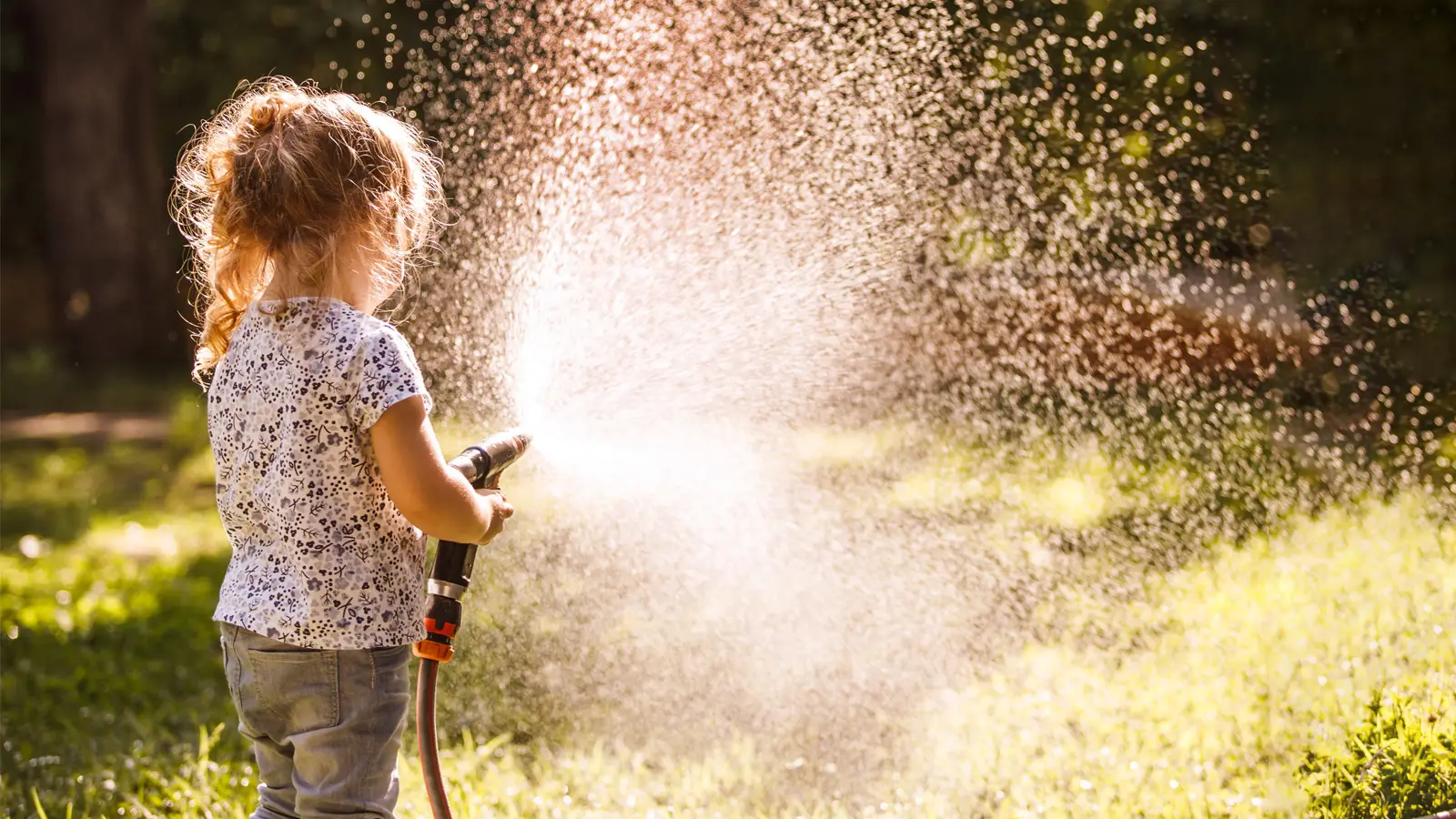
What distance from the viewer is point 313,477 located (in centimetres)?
196

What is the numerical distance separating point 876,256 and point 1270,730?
124 inches

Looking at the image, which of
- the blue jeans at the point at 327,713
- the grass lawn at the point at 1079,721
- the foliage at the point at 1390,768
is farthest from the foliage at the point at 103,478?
the foliage at the point at 1390,768

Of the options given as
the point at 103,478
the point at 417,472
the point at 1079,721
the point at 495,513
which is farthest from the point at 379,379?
the point at 103,478

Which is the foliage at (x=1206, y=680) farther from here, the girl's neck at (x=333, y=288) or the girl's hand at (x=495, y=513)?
the girl's neck at (x=333, y=288)

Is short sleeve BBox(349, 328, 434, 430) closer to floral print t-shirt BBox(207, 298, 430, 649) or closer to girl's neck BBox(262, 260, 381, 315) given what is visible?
floral print t-shirt BBox(207, 298, 430, 649)

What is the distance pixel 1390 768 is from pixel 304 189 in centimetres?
218

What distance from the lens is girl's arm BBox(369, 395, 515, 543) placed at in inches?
75.7

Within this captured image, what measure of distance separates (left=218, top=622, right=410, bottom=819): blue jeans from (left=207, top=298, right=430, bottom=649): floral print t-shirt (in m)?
0.04

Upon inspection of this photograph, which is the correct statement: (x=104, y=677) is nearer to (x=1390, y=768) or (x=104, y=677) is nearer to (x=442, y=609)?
(x=442, y=609)

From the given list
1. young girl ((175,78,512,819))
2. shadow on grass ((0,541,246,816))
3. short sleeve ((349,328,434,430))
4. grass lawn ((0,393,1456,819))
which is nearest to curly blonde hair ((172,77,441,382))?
young girl ((175,78,512,819))

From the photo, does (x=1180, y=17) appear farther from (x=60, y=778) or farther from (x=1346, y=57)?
(x=60, y=778)

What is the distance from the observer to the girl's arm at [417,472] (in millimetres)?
1923

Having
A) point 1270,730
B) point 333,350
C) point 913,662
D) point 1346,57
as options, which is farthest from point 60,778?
point 1346,57

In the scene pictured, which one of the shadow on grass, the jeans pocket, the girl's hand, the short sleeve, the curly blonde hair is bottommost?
the shadow on grass
